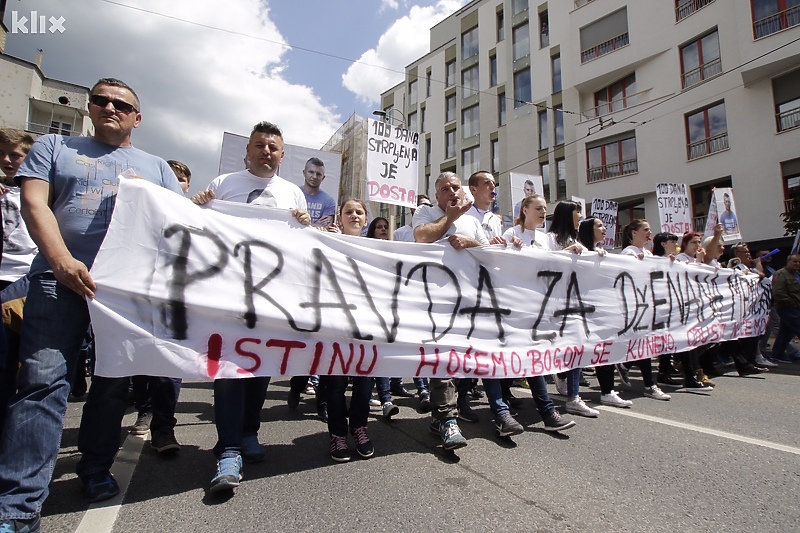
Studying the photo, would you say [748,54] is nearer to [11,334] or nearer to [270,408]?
[270,408]

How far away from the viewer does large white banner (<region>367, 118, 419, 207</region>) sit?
24.8 feet

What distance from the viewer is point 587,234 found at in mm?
4633

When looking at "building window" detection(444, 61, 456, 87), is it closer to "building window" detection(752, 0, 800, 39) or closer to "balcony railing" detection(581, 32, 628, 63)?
"balcony railing" detection(581, 32, 628, 63)

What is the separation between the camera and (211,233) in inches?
104

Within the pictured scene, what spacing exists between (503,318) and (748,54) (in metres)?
18.9

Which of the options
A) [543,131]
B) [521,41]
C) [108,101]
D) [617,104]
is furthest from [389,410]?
[521,41]

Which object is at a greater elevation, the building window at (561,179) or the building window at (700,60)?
the building window at (700,60)

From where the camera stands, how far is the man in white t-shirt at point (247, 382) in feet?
7.95

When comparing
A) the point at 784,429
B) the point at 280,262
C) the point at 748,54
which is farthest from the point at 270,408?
the point at 748,54

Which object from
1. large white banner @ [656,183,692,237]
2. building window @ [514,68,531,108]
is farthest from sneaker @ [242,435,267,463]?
building window @ [514,68,531,108]

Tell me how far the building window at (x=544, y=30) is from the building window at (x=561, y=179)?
683 centimetres

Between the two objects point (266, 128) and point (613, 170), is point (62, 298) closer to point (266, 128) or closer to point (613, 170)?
point (266, 128)

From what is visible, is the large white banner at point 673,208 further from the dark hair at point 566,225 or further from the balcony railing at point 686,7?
the balcony railing at point 686,7

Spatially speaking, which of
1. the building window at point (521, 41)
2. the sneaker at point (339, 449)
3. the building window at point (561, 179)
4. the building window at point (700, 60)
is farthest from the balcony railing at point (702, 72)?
the sneaker at point (339, 449)
